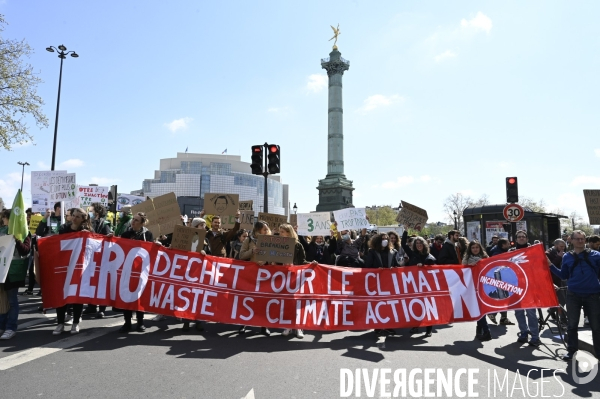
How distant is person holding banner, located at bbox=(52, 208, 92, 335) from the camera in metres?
6.77

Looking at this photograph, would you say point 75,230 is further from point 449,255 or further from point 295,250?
point 449,255

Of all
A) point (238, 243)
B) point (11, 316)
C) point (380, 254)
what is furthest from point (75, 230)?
point (380, 254)

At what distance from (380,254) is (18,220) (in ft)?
19.9

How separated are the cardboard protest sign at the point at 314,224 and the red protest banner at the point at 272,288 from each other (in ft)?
20.8

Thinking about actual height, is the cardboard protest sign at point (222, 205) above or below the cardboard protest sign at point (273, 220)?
above

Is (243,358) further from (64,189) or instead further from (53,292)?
(64,189)

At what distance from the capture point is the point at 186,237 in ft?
24.3

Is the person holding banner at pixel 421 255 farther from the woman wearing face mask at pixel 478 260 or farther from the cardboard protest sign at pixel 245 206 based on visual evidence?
the cardboard protest sign at pixel 245 206

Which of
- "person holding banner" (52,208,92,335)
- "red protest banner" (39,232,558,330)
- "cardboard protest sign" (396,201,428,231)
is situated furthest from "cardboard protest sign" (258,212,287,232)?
"cardboard protest sign" (396,201,428,231)


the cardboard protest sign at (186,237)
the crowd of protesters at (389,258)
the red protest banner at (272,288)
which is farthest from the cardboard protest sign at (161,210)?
the red protest banner at (272,288)

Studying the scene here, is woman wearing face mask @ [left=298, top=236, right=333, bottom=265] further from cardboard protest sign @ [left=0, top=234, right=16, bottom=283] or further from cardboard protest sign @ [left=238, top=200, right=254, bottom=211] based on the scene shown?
cardboard protest sign @ [left=0, top=234, right=16, bottom=283]

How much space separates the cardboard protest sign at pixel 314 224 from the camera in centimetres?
1364

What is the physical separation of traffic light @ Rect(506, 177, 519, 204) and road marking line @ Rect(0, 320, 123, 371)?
11903 millimetres

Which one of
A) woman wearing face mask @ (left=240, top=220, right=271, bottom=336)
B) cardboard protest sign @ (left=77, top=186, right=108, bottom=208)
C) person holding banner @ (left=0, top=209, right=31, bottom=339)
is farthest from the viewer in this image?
cardboard protest sign @ (left=77, top=186, right=108, bottom=208)
